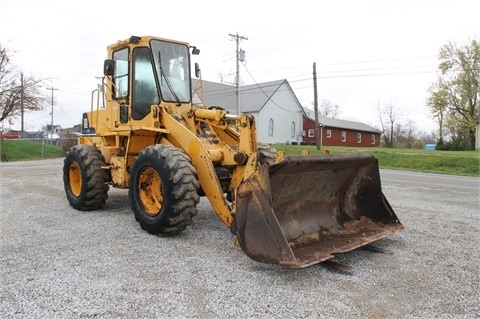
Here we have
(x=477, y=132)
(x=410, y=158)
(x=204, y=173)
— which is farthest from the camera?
(x=477, y=132)

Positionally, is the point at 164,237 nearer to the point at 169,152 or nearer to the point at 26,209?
the point at 169,152

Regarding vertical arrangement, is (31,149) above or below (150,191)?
above

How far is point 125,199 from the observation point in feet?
29.9

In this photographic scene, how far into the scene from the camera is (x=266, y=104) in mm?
43062

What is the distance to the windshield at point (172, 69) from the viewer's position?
692 centimetres

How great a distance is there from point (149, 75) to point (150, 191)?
200cm

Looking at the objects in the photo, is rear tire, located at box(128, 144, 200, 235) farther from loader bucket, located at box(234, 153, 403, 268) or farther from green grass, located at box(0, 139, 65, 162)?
green grass, located at box(0, 139, 65, 162)

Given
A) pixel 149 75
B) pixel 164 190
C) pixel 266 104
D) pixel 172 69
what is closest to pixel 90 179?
pixel 149 75

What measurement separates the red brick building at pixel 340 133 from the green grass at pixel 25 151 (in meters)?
27.4

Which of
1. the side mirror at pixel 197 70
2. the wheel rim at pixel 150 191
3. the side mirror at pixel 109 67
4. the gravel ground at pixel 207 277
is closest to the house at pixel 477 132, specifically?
the gravel ground at pixel 207 277

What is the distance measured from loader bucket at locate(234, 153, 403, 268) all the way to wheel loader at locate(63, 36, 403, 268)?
13 mm

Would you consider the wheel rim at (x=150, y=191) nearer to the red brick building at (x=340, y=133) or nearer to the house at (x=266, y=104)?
the house at (x=266, y=104)

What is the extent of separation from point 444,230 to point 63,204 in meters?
6.82

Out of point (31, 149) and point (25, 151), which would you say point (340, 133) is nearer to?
point (31, 149)
